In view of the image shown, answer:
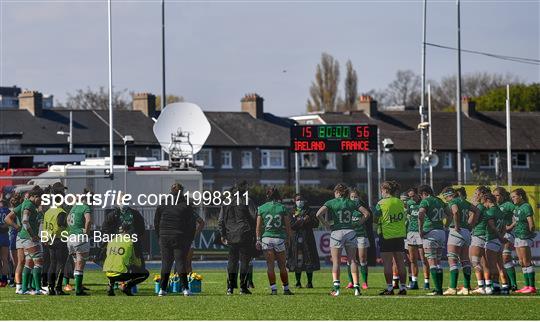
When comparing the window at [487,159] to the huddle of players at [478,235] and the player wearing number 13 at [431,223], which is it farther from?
the player wearing number 13 at [431,223]

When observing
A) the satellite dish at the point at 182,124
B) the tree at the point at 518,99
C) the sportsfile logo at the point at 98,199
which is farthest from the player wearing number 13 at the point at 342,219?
the tree at the point at 518,99

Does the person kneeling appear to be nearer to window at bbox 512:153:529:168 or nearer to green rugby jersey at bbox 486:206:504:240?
green rugby jersey at bbox 486:206:504:240

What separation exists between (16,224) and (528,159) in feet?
197

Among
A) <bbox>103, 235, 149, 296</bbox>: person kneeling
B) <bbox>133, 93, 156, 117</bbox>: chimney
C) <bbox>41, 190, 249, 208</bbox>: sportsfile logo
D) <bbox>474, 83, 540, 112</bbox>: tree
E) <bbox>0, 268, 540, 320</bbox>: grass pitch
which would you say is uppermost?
<bbox>474, 83, 540, 112</bbox>: tree

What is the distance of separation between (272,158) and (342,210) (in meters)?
59.3

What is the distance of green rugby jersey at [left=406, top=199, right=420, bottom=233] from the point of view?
79.6 feet

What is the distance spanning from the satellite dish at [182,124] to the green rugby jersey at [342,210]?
14.3 meters

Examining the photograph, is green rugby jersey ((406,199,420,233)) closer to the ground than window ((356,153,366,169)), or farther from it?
closer to the ground

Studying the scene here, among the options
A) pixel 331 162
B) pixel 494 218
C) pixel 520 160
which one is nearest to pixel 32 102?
pixel 331 162

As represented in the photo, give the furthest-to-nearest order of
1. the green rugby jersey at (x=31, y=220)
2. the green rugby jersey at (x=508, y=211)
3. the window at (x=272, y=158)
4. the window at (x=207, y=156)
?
the window at (x=272, y=158) → the window at (x=207, y=156) → the green rugby jersey at (x=31, y=220) → the green rugby jersey at (x=508, y=211)

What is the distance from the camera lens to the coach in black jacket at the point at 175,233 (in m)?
23.3

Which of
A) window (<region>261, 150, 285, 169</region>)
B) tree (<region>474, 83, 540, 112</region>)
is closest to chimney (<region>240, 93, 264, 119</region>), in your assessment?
window (<region>261, 150, 285, 169</region>)

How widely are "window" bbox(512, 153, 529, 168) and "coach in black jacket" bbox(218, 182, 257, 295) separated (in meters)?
57.7

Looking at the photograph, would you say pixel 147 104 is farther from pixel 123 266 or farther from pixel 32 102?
pixel 123 266
